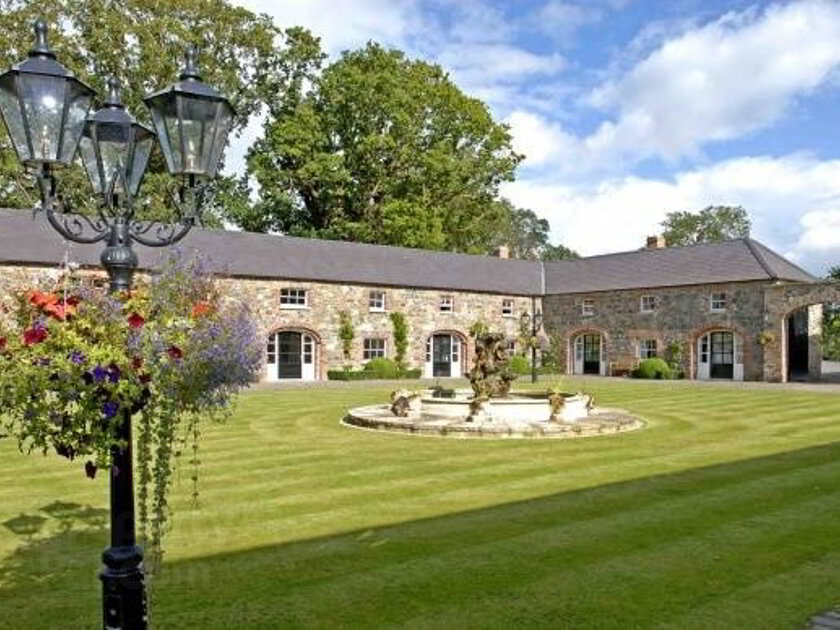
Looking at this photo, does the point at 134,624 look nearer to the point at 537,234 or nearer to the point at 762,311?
the point at 762,311

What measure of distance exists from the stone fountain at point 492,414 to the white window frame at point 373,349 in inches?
685

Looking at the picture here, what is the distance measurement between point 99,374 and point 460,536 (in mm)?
4468

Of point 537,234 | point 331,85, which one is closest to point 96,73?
point 331,85

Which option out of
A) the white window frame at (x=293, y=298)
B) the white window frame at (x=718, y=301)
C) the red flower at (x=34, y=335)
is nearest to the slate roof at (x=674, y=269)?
the white window frame at (x=718, y=301)

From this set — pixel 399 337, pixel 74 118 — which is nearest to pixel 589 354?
pixel 399 337

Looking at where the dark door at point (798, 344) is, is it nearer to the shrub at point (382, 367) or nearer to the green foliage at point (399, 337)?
the green foliage at point (399, 337)

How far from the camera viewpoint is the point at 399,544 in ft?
23.2

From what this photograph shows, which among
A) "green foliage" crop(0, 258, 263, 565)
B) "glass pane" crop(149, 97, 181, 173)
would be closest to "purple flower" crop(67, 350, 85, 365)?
"green foliage" crop(0, 258, 263, 565)

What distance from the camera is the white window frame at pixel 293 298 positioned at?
3288 centimetres

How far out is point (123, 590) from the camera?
4109mm

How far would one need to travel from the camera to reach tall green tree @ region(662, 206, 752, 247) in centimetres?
7888

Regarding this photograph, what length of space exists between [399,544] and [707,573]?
106 inches

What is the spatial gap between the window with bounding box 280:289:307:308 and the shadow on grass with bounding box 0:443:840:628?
2454 cm

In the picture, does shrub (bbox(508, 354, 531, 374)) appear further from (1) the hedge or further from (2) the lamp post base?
(2) the lamp post base
